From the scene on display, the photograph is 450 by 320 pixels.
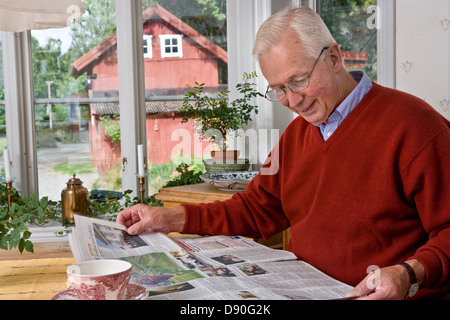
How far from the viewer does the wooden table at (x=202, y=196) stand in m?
2.39

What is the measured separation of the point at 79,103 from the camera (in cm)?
327

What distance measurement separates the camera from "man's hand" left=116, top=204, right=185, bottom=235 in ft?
4.75

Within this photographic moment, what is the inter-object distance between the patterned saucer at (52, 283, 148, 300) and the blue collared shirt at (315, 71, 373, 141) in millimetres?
716

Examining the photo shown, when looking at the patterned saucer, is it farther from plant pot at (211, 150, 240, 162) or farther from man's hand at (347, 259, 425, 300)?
plant pot at (211, 150, 240, 162)

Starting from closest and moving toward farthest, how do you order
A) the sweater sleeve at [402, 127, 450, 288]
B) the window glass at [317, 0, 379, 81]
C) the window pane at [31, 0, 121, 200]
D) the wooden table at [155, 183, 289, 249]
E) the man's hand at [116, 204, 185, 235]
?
the sweater sleeve at [402, 127, 450, 288], the man's hand at [116, 204, 185, 235], the wooden table at [155, 183, 289, 249], the window glass at [317, 0, 379, 81], the window pane at [31, 0, 121, 200]

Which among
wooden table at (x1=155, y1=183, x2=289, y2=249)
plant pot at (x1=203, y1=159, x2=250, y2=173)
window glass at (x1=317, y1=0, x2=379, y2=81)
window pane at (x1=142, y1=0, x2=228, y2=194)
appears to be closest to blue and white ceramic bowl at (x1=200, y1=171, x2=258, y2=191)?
wooden table at (x1=155, y1=183, x2=289, y2=249)

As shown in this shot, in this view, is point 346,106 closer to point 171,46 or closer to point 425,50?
point 425,50

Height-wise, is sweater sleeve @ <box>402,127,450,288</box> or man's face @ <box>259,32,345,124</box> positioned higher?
man's face @ <box>259,32,345,124</box>

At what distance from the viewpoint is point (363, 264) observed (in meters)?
1.33

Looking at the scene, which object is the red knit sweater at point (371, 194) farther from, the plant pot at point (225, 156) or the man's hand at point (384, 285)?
the plant pot at point (225, 156)

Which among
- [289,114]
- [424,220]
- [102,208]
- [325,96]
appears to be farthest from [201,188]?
[424,220]

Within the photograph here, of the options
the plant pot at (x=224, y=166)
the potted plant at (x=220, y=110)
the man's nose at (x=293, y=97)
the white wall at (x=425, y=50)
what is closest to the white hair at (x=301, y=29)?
the man's nose at (x=293, y=97)

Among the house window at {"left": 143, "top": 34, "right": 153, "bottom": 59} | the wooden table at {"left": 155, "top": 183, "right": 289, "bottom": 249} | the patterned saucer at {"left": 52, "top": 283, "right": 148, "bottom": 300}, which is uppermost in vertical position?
the house window at {"left": 143, "top": 34, "right": 153, "bottom": 59}

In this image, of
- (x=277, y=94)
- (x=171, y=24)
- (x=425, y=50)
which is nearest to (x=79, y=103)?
(x=171, y=24)
